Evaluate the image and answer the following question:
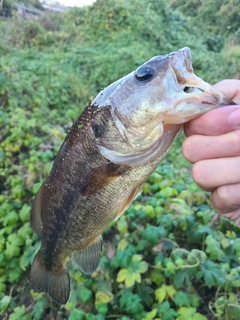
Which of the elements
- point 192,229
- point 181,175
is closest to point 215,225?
point 192,229

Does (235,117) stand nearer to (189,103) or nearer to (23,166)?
(189,103)

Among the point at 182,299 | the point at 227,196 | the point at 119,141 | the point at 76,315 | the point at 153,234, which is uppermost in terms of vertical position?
the point at 119,141

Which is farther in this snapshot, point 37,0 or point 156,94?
point 37,0

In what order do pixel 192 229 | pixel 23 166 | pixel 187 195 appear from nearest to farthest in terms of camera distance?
pixel 192 229 < pixel 187 195 < pixel 23 166

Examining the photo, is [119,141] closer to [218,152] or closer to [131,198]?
[131,198]

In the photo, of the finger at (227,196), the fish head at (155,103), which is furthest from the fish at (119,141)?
the finger at (227,196)

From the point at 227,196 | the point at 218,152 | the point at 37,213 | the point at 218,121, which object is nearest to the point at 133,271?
the point at 37,213
